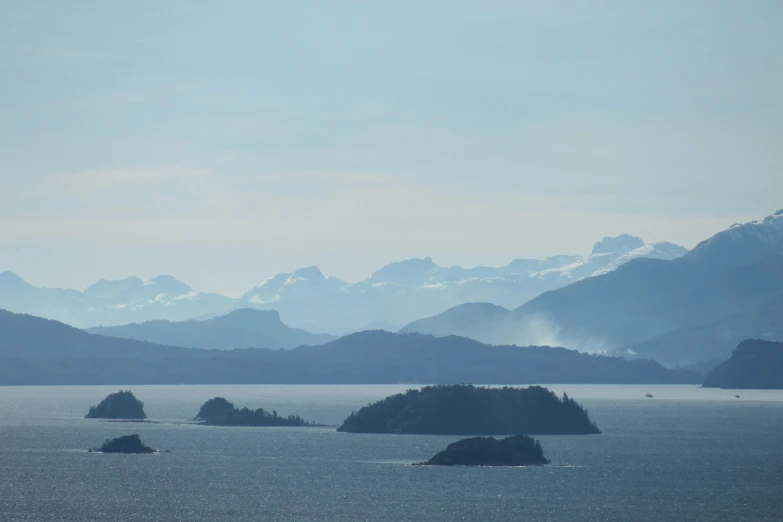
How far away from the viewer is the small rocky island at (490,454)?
162 m

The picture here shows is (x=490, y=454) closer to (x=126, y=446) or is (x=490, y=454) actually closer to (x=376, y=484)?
(x=376, y=484)

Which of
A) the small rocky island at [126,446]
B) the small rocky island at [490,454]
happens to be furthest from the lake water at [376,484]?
the small rocky island at [126,446]

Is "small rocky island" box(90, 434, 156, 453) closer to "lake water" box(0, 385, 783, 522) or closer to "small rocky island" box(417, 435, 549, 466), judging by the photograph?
"lake water" box(0, 385, 783, 522)

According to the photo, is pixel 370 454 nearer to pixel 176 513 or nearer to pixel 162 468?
pixel 162 468

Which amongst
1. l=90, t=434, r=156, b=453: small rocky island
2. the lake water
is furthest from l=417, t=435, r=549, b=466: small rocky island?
l=90, t=434, r=156, b=453: small rocky island

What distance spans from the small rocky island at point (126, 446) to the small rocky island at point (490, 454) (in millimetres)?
42222

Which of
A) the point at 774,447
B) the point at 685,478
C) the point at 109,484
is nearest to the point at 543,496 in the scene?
the point at 685,478

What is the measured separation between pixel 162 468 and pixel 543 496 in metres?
49.3

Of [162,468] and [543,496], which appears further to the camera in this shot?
[162,468]

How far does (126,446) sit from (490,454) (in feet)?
168

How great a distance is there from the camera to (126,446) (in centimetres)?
18000

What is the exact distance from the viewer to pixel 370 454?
17688 cm

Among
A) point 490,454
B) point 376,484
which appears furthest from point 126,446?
point 490,454

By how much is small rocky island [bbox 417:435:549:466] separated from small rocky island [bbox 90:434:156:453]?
42222 millimetres
